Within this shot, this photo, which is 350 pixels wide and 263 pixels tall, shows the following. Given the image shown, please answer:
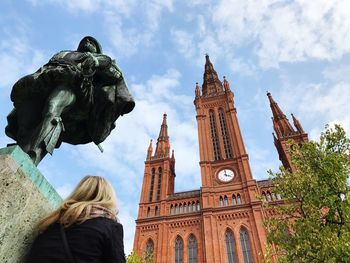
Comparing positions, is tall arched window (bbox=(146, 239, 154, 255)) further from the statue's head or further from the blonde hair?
the blonde hair

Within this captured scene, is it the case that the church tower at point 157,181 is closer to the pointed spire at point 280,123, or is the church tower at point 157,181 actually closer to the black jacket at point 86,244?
the pointed spire at point 280,123

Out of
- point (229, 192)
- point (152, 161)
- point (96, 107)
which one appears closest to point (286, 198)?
point (96, 107)

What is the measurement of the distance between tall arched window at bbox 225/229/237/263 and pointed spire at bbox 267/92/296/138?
595 inches

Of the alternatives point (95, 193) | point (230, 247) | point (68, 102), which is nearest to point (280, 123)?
point (230, 247)

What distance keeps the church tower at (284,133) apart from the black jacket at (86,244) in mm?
32495

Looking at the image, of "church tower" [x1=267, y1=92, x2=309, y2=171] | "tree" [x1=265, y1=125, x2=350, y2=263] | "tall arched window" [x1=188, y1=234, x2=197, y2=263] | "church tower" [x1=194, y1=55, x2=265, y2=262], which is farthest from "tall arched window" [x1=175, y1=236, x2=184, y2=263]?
"tree" [x1=265, y1=125, x2=350, y2=263]

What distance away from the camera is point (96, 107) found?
3008 mm

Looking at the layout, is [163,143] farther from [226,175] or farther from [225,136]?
[226,175]

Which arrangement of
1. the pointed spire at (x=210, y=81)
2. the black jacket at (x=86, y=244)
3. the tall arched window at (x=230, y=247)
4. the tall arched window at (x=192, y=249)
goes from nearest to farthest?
1. the black jacket at (x=86, y=244)
2. the tall arched window at (x=230, y=247)
3. the tall arched window at (x=192, y=249)
4. the pointed spire at (x=210, y=81)

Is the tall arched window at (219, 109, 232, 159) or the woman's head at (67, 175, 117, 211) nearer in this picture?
the woman's head at (67, 175, 117, 211)

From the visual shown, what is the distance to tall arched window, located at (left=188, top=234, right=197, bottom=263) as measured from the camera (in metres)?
26.0

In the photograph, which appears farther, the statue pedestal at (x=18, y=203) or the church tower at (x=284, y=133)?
the church tower at (x=284, y=133)

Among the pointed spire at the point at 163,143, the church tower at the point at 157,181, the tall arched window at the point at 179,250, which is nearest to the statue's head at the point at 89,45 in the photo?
the tall arched window at the point at 179,250

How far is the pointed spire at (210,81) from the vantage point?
1808 inches
